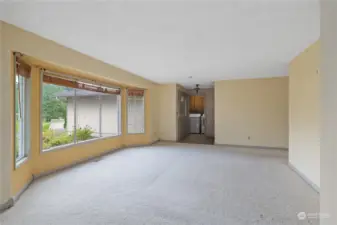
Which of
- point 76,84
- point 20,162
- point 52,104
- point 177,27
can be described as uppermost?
point 177,27

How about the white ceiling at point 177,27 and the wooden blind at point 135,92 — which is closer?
the white ceiling at point 177,27

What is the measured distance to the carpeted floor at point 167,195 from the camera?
7.23 ft

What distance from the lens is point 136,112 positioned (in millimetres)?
6840

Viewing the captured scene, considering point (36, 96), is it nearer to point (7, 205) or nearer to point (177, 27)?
point (7, 205)

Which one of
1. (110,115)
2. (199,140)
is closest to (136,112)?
(110,115)

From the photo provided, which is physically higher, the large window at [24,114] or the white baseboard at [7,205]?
the large window at [24,114]

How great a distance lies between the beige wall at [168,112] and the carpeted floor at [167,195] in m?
3.14

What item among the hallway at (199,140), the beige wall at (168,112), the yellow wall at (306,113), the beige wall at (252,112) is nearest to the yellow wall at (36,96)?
the beige wall at (168,112)

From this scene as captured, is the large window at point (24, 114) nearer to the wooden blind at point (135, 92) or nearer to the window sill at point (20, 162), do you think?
the window sill at point (20, 162)

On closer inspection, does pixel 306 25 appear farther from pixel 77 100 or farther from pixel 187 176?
pixel 77 100

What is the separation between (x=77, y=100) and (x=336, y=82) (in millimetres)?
4776

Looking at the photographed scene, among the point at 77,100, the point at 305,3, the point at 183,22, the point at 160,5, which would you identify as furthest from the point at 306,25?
the point at 77,100

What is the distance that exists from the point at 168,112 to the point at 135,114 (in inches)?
55.3

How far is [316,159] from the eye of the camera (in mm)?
3043
